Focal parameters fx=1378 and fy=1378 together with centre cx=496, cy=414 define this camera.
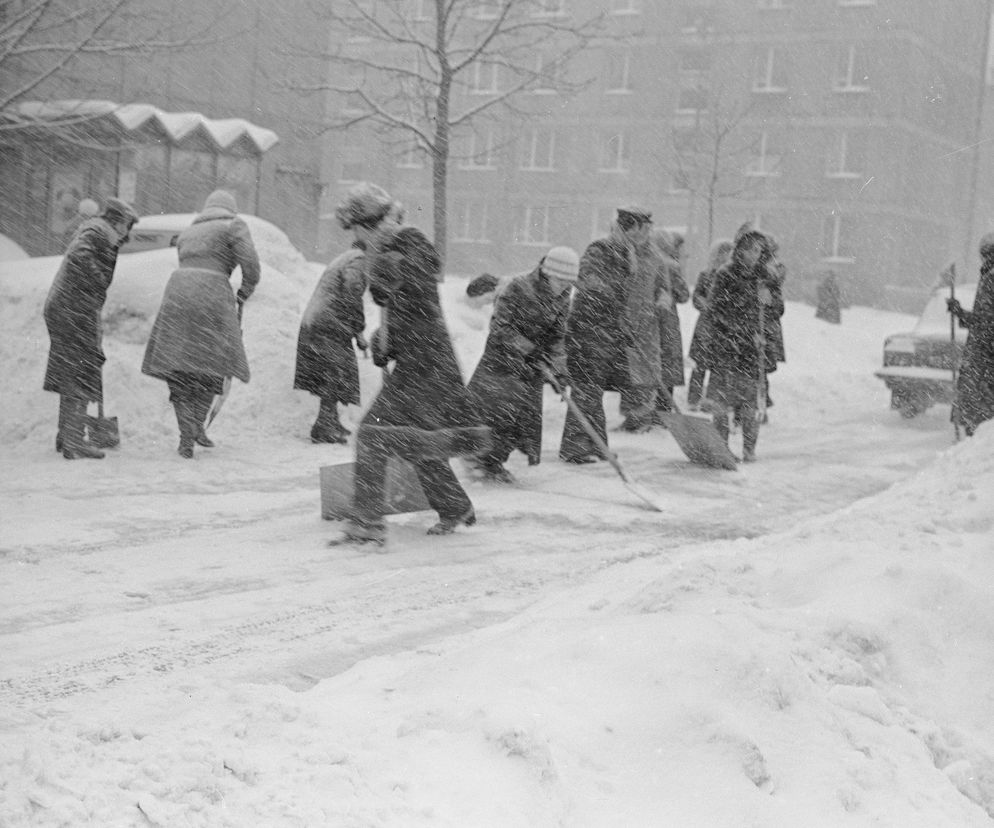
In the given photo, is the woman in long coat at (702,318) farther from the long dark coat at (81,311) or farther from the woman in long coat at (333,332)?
the long dark coat at (81,311)

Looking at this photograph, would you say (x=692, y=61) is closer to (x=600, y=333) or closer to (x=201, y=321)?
(x=600, y=333)

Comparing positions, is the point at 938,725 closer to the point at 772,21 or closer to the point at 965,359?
the point at 965,359

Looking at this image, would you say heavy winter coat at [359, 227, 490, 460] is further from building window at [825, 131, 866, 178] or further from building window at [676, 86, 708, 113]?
building window at [676, 86, 708, 113]

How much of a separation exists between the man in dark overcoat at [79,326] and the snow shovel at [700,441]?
4325mm

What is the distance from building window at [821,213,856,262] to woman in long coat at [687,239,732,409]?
3092cm

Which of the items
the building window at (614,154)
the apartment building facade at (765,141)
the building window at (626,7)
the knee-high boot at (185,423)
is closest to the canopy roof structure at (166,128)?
the knee-high boot at (185,423)

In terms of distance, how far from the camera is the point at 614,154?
157ft

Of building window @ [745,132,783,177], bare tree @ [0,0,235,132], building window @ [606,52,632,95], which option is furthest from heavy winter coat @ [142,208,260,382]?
building window @ [606,52,632,95]

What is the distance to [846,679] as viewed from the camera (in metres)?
4.42

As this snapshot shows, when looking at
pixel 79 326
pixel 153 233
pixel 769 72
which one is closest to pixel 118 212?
pixel 79 326

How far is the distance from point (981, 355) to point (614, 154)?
3782cm

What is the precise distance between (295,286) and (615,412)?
3436 mm

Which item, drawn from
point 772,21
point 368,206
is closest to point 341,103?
point 772,21

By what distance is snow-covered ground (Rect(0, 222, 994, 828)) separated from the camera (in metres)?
3.43
